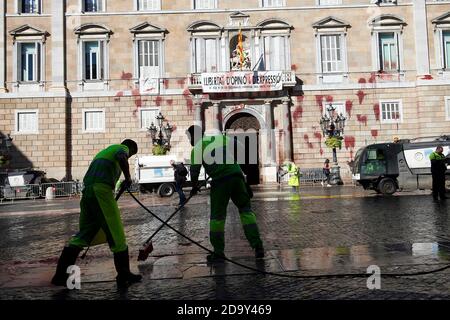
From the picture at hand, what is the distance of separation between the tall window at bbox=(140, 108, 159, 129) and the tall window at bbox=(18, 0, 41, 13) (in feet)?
31.1

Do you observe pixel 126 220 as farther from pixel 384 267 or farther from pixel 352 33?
pixel 352 33

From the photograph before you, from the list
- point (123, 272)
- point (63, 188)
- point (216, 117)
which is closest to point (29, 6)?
point (63, 188)

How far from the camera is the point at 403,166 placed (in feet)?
59.9

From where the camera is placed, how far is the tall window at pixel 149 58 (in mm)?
29281

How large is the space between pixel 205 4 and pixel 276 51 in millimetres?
5531

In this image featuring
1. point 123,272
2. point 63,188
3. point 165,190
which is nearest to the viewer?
point 123,272

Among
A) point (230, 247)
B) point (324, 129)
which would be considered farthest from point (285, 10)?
point (230, 247)

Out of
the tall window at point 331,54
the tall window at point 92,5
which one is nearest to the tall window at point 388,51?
the tall window at point 331,54

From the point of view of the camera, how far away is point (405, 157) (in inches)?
719

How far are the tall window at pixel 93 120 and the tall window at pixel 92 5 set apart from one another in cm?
669

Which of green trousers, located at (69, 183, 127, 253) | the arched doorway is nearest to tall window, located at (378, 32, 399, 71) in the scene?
the arched doorway

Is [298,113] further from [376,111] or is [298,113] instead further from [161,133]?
[161,133]

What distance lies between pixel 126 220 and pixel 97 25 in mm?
20987

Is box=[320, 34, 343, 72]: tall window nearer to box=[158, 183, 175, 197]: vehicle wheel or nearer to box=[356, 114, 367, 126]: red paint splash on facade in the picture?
box=[356, 114, 367, 126]: red paint splash on facade
